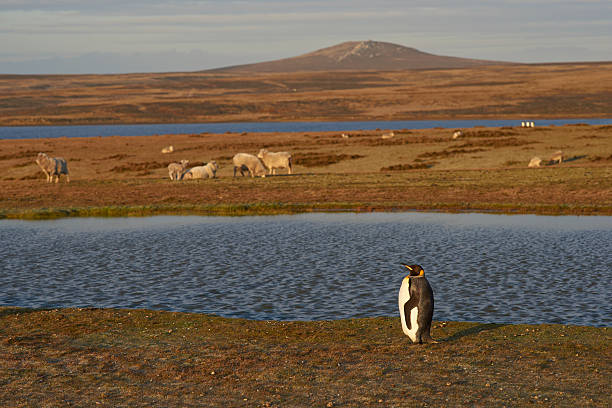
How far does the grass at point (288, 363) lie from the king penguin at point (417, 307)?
0.98 ft

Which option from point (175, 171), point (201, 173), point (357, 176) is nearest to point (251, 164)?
point (201, 173)

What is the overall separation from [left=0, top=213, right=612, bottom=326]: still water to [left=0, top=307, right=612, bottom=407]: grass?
170 cm

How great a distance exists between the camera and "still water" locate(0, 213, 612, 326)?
54.9 ft

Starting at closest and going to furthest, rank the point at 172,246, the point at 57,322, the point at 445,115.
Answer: the point at 57,322, the point at 172,246, the point at 445,115

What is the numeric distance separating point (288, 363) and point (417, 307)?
2.59 m

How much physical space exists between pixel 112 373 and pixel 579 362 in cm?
769

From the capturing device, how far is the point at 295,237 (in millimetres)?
26922

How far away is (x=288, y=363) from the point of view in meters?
12.1

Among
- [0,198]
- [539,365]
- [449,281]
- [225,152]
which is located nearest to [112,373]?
[539,365]

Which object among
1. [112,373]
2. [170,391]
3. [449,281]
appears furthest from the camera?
[449,281]

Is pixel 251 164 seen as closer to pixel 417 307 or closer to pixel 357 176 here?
pixel 357 176

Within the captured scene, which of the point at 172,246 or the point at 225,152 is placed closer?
the point at 172,246

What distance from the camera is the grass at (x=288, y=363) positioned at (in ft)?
34.4

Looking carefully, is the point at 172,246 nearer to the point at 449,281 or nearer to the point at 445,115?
the point at 449,281
